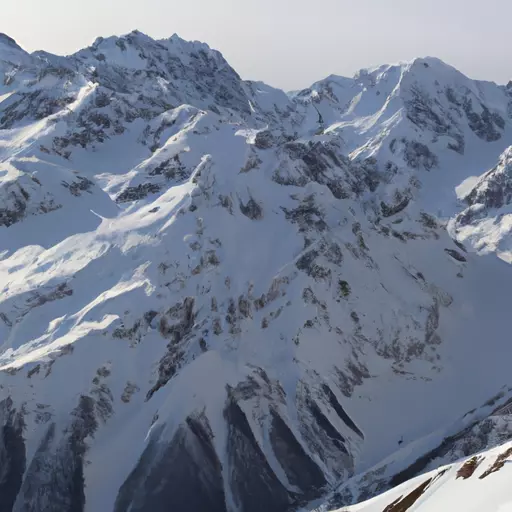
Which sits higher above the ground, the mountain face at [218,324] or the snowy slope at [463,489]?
the mountain face at [218,324]

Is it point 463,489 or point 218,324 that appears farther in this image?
point 218,324

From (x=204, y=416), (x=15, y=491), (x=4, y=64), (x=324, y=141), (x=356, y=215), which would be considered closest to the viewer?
(x=15, y=491)

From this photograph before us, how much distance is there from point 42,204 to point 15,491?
166ft

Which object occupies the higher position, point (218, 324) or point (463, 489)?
point (218, 324)

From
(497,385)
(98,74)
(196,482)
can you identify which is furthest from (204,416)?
(98,74)

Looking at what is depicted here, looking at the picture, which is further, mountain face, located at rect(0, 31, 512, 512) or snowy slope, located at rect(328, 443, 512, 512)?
mountain face, located at rect(0, 31, 512, 512)

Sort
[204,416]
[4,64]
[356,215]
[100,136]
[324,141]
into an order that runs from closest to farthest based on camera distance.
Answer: [204,416] → [356,215] → [100,136] → [324,141] → [4,64]

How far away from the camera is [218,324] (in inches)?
3504

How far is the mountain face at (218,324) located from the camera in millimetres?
76125

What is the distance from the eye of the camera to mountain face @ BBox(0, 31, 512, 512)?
250 feet

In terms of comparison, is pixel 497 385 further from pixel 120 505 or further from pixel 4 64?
pixel 4 64

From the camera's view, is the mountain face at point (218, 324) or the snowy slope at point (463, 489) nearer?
the snowy slope at point (463, 489)

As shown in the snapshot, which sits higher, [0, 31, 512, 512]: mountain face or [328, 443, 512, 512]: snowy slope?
[0, 31, 512, 512]: mountain face

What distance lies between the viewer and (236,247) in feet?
324
